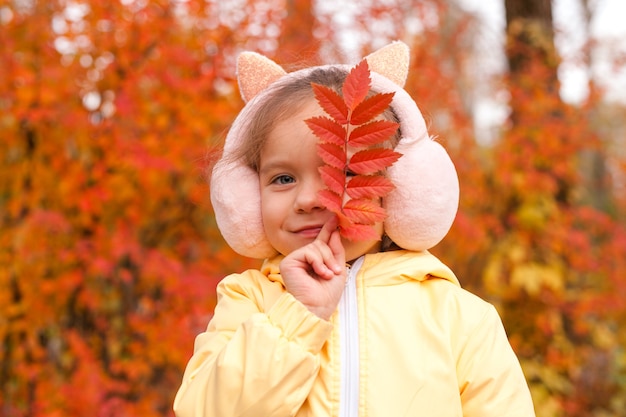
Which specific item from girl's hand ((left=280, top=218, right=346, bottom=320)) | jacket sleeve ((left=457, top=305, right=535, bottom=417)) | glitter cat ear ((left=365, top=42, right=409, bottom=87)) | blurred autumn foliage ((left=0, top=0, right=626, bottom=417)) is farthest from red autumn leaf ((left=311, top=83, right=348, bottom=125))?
blurred autumn foliage ((left=0, top=0, right=626, bottom=417))

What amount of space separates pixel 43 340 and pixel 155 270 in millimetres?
903

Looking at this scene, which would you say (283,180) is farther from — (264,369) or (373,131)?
(264,369)

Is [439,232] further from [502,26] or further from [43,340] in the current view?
[502,26]

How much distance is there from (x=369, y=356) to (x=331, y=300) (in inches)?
5.4

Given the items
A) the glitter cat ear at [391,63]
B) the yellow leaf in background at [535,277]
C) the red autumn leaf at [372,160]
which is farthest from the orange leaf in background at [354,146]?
the yellow leaf in background at [535,277]

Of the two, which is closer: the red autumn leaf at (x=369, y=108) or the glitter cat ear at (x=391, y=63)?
the red autumn leaf at (x=369, y=108)

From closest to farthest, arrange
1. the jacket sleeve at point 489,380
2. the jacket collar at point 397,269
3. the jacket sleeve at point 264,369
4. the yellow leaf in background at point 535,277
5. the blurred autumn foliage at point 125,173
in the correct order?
the jacket sleeve at point 264,369
the jacket sleeve at point 489,380
the jacket collar at point 397,269
the blurred autumn foliage at point 125,173
the yellow leaf in background at point 535,277

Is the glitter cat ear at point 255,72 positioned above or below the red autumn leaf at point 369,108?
above

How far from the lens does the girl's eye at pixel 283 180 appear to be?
5.32 ft

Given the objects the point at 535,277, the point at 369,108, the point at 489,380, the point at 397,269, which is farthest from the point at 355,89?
the point at 535,277

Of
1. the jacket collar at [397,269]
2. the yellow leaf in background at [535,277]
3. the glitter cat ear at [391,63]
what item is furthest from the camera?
the yellow leaf in background at [535,277]

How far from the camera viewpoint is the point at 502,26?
Result: 592cm

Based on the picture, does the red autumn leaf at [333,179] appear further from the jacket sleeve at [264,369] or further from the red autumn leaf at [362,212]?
the jacket sleeve at [264,369]

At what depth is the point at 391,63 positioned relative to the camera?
5.84 ft
